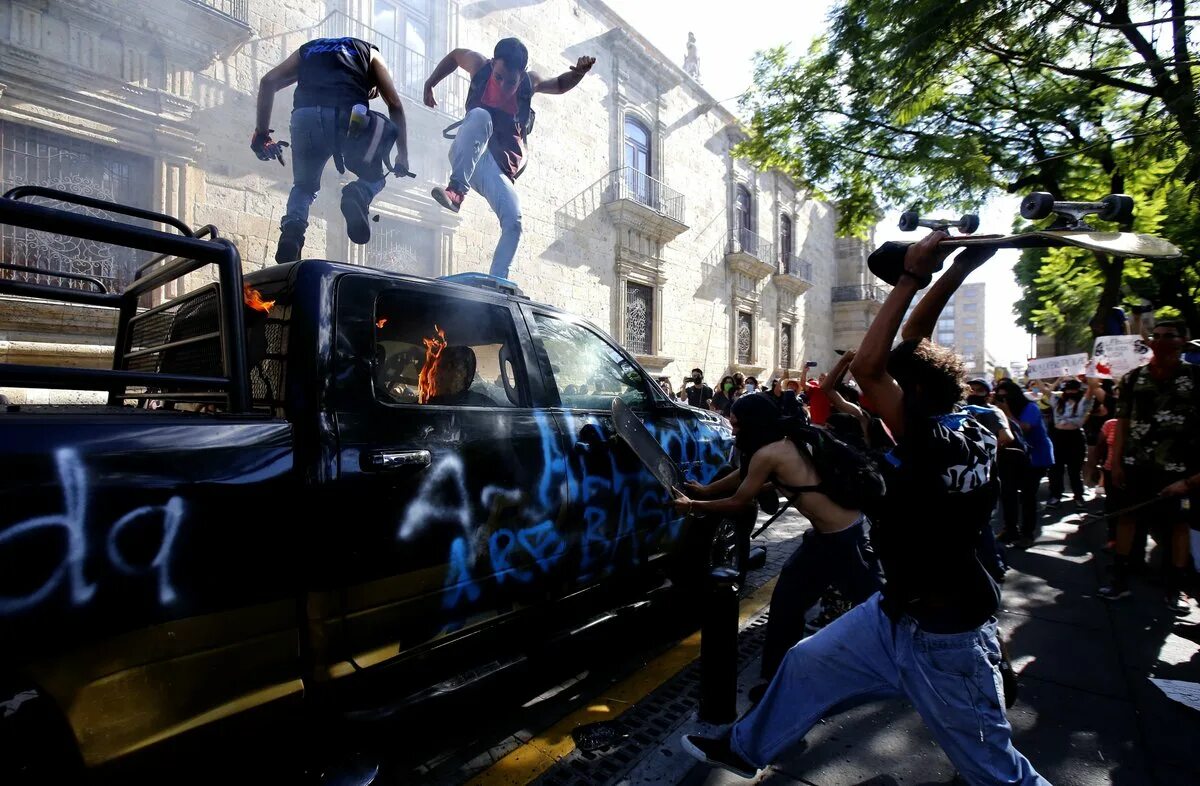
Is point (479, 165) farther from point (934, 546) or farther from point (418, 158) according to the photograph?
point (934, 546)

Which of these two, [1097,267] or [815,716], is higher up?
[1097,267]

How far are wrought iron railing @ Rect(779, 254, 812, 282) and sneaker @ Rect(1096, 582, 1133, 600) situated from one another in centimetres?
2085

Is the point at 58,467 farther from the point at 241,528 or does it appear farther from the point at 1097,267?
the point at 1097,267

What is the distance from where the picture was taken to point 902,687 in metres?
1.94

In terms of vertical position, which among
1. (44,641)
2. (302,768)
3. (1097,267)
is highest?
(1097,267)

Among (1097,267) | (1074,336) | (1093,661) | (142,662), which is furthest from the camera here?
(1074,336)

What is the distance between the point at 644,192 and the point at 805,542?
15241 millimetres

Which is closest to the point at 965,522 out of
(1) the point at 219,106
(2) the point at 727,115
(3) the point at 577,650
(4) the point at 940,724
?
(4) the point at 940,724

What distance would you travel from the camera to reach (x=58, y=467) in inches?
53.3

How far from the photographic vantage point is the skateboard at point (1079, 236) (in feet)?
4.69

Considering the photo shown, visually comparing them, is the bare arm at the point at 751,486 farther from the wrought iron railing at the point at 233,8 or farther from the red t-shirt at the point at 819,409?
the wrought iron railing at the point at 233,8

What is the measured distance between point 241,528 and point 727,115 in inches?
833

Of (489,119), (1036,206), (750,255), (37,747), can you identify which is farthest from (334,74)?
(750,255)

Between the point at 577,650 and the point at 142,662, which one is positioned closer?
the point at 142,662
